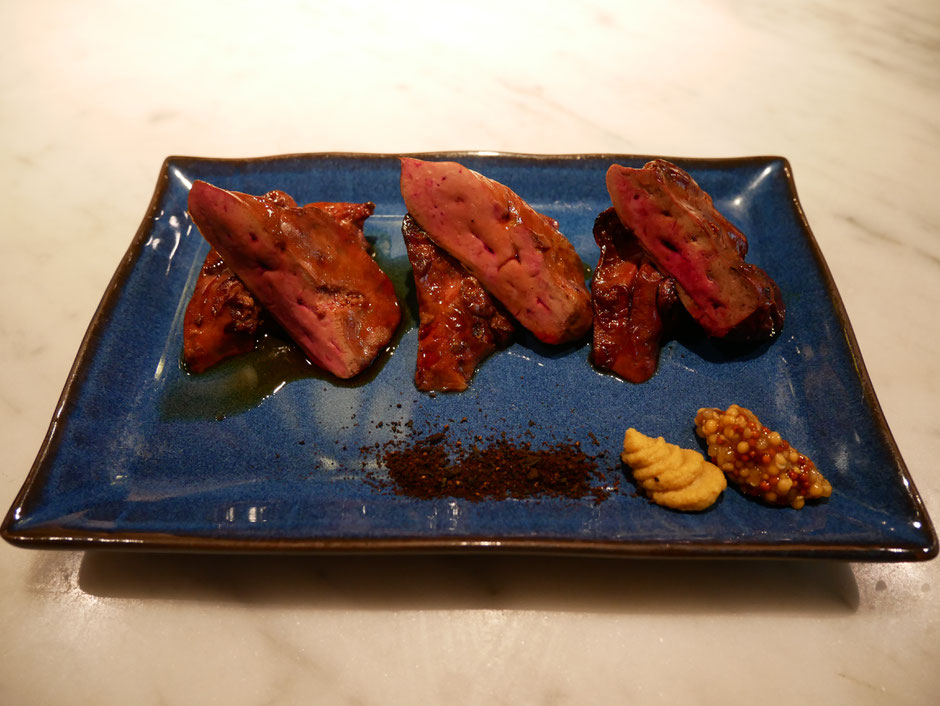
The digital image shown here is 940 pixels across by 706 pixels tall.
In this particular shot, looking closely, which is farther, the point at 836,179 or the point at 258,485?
the point at 836,179

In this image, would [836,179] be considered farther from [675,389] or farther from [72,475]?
[72,475]

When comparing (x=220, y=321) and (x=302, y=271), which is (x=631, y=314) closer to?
(x=302, y=271)

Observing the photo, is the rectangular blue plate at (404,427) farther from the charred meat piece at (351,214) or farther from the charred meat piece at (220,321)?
the charred meat piece at (351,214)

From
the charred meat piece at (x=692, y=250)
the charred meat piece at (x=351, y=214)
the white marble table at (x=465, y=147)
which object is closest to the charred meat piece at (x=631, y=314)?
the charred meat piece at (x=692, y=250)

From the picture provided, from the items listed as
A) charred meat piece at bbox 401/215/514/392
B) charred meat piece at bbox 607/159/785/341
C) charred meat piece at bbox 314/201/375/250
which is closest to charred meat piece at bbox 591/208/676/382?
charred meat piece at bbox 607/159/785/341

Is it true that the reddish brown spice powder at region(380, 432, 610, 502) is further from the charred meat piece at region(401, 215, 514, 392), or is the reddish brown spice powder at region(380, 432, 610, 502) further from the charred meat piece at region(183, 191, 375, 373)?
the charred meat piece at region(183, 191, 375, 373)

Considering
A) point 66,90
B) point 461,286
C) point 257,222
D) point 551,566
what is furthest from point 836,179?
point 66,90
